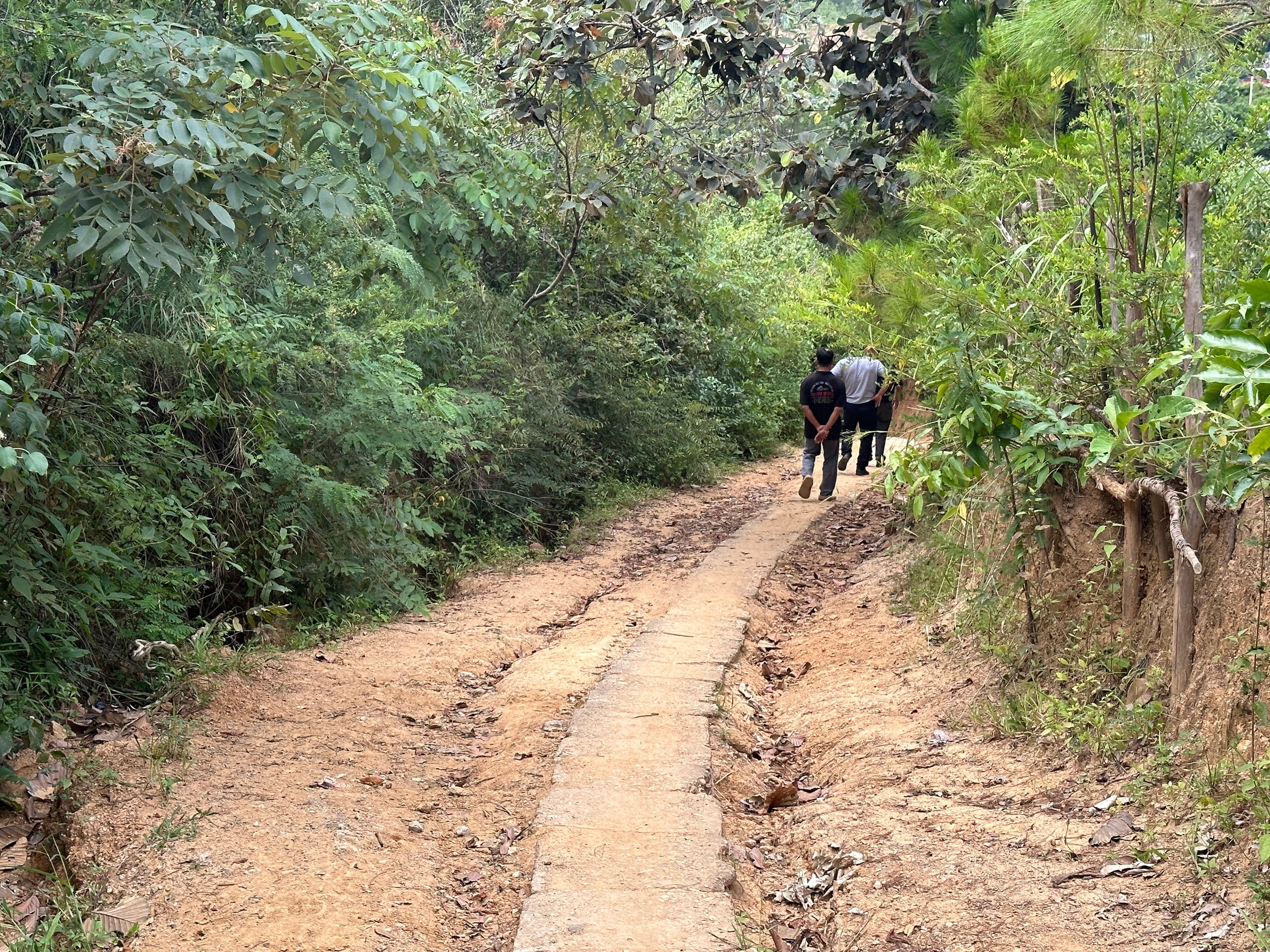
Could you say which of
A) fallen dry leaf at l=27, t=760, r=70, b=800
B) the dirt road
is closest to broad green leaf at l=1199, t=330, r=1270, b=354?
the dirt road

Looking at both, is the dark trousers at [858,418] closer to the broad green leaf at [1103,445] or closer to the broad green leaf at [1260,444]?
the broad green leaf at [1103,445]

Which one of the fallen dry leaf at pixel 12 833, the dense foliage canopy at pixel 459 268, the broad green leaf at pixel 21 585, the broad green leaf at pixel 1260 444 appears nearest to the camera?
the broad green leaf at pixel 1260 444

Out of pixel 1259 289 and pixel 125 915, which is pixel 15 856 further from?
pixel 1259 289

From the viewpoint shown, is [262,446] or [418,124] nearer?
[418,124]

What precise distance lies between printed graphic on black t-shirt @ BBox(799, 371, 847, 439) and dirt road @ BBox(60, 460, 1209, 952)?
14.0 feet

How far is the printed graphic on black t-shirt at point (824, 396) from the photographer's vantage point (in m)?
11.7

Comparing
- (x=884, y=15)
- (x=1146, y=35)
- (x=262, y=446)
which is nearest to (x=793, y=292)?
(x=884, y=15)

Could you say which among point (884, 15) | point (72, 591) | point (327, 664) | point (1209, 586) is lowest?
point (327, 664)

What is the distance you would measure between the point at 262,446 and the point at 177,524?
0.76 m

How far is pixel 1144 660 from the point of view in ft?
15.2

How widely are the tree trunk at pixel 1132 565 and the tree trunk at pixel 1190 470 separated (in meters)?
0.33

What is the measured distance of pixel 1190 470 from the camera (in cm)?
402

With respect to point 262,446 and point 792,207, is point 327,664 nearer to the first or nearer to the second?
point 262,446

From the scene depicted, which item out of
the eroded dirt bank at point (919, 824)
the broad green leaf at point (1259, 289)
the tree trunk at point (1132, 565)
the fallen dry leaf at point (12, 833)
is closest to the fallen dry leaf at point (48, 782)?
the fallen dry leaf at point (12, 833)
